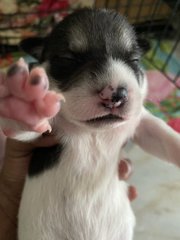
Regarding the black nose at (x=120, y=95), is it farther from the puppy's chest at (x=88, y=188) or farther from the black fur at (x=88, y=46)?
the puppy's chest at (x=88, y=188)

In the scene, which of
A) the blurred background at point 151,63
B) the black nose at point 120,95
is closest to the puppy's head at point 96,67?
the black nose at point 120,95

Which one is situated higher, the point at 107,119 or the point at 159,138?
the point at 107,119

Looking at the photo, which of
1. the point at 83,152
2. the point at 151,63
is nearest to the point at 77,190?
the point at 83,152

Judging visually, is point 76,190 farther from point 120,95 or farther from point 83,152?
point 120,95

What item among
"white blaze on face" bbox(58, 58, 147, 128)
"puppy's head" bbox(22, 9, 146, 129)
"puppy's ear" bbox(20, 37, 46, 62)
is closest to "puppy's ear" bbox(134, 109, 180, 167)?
"puppy's head" bbox(22, 9, 146, 129)

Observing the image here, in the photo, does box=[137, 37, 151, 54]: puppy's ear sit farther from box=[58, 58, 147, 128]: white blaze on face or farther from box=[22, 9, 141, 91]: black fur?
box=[58, 58, 147, 128]: white blaze on face

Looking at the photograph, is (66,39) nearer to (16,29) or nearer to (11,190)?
(11,190)
